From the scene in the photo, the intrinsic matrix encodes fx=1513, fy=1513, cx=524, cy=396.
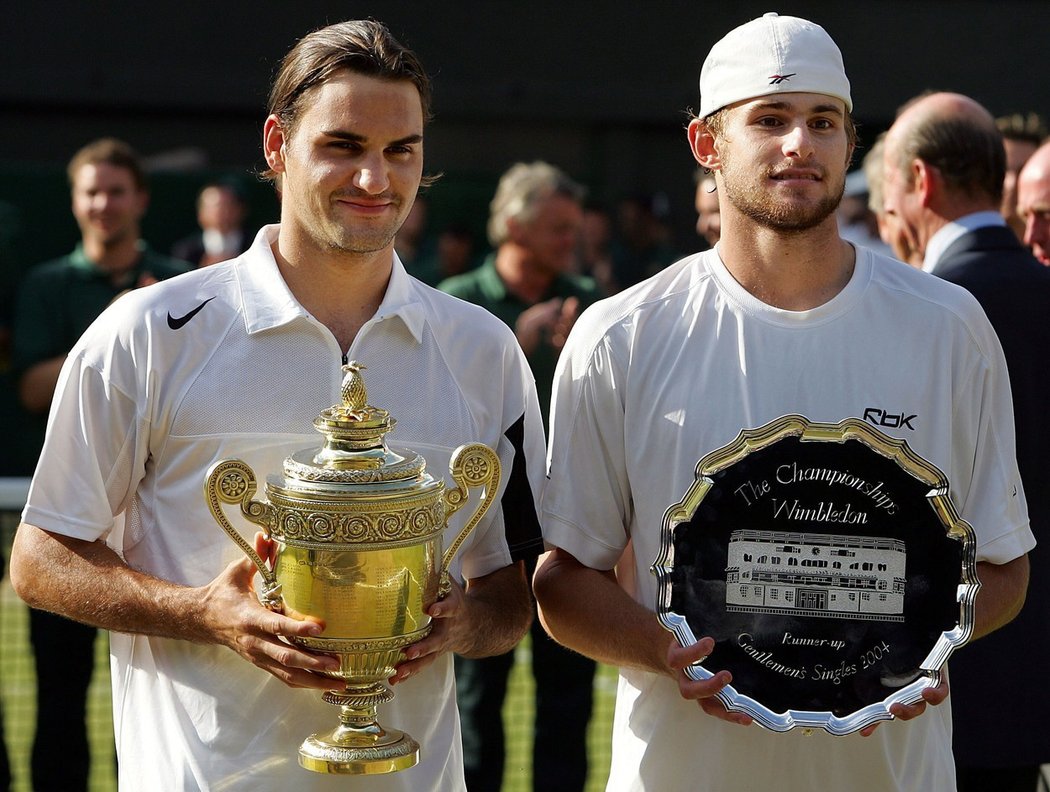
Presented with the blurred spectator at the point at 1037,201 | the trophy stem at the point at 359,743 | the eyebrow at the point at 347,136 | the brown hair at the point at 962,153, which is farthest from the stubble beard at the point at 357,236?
the blurred spectator at the point at 1037,201

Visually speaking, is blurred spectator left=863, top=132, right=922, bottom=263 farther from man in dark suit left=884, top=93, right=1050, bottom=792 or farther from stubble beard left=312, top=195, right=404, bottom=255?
stubble beard left=312, top=195, right=404, bottom=255

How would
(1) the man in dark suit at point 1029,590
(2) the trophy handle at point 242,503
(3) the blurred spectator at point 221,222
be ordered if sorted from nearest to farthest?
(2) the trophy handle at point 242,503, (1) the man in dark suit at point 1029,590, (3) the blurred spectator at point 221,222

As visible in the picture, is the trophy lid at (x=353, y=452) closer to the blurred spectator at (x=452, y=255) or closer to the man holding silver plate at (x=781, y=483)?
the man holding silver plate at (x=781, y=483)

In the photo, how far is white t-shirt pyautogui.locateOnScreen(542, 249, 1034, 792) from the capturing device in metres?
3.05

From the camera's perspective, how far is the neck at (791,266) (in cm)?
317

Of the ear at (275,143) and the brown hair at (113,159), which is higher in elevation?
the brown hair at (113,159)

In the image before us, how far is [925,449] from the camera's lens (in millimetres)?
3059

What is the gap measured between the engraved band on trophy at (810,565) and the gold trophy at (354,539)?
45cm

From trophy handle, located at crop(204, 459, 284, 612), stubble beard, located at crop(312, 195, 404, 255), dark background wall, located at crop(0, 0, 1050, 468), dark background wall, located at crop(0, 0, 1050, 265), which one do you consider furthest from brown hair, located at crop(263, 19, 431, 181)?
dark background wall, located at crop(0, 0, 1050, 265)

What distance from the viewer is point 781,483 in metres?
2.86

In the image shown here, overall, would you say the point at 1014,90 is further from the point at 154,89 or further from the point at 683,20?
the point at 154,89

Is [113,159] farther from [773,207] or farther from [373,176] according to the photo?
[773,207]

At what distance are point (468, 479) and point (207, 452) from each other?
1.84 ft

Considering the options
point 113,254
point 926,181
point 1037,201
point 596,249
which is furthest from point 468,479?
point 596,249
